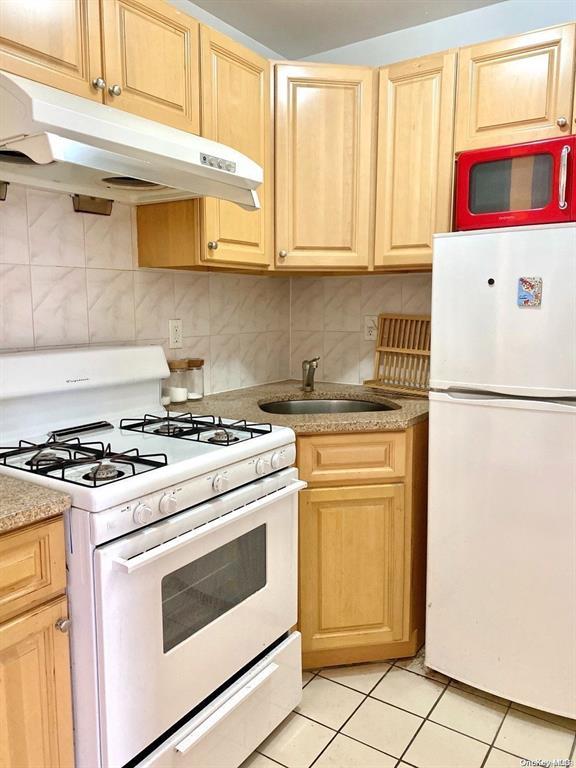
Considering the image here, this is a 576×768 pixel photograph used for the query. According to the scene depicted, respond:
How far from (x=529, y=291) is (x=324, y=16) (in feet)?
4.73

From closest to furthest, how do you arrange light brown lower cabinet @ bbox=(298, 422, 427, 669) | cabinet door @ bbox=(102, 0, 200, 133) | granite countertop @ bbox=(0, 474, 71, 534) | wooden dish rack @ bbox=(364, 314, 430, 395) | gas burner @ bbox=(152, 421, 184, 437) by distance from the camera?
granite countertop @ bbox=(0, 474, 71, 534), cabinet door @ bbox=(102, 0, 200, 133), gas burner @ bbox=(152, 421, 184, 437), light brown lower cabinet @ bbox=(298, 422, 427, 669), wooden dish rack @ bbox=(364, 314, 430, 395)

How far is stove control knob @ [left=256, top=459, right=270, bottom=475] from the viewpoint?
5.28ft

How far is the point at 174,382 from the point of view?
2197 mm

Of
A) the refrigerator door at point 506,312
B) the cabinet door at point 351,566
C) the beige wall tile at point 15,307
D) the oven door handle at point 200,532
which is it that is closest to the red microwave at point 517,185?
the refrigerator door at point 506,312

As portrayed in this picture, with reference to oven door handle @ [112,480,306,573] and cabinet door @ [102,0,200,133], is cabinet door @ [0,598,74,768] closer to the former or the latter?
oven door handle @ [112,480,306,573]

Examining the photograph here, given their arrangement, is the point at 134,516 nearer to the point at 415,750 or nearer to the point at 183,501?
the point at 183,501

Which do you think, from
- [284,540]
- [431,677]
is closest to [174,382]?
[284,540]

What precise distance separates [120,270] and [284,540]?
1.06 m

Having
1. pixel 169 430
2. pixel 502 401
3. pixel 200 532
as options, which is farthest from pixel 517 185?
pixel 200 532

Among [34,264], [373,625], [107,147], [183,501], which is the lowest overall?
[373,625]

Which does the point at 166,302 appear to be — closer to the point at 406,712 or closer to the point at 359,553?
the point at 359,553

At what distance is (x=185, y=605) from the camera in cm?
140

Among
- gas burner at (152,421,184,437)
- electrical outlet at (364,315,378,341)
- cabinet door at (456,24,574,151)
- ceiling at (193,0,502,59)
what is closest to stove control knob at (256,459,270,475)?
gas burner at (152,421,184,437)

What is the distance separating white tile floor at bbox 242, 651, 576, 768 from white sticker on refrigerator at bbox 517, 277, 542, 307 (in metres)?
1.29
